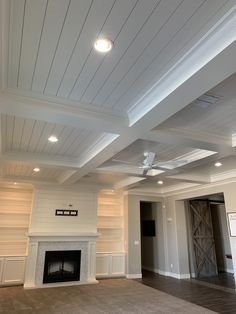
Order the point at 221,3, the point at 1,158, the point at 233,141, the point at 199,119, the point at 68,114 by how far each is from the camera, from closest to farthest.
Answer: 1. the point at 221,3
2. the point at 68,114
3. the point at 199,119
4. the point at 233,141
5. the point at 1,158

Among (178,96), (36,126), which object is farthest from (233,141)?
(36,126)

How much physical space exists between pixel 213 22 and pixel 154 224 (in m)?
8.19

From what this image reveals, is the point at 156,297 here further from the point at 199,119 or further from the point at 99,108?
the point at 99,108

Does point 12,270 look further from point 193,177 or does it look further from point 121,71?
point 121,71

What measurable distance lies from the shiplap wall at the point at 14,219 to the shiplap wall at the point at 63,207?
2.52ft

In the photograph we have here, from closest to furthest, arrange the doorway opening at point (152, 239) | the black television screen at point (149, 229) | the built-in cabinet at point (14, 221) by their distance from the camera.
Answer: the built-in cabinet at point (14, 221) < the doorway opening at point (152, 239) < the black television screen at point (149, 229)

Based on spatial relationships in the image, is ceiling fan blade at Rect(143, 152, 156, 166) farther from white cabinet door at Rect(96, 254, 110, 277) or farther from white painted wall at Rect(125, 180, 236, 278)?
white cabinet door at Rect(96, 254, 110, 277)

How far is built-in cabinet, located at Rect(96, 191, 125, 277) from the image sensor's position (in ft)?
25.0

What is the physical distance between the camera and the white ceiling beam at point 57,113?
2717 millimetres

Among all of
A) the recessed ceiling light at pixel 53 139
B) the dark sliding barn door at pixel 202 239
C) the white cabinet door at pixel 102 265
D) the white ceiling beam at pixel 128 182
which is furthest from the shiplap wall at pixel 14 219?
the dark sliding barn door at pixel 202 239

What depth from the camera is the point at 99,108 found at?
303cm

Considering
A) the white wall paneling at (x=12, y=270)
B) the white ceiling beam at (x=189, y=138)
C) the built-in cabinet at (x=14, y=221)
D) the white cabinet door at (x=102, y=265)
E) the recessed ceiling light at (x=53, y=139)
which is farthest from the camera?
the white cabinet door at (x=102, y=265)

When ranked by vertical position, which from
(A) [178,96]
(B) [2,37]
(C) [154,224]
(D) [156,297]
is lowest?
(D) [156,297]

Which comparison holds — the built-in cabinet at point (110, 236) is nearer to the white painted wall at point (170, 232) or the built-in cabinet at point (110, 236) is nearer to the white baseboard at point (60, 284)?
the white painted wall at point (170, 232)
